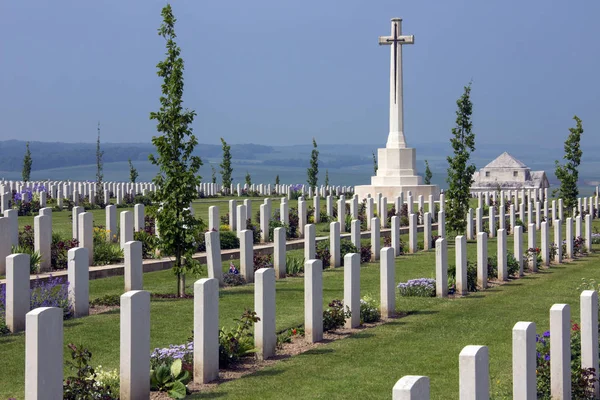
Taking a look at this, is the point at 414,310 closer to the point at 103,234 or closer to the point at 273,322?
the point at 273,322

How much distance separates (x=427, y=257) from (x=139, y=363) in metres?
13.3

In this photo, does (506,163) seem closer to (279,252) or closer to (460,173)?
(460,173)

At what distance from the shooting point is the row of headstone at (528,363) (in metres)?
5.16

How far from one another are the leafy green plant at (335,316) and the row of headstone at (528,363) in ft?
12.0

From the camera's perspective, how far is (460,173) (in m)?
26.1

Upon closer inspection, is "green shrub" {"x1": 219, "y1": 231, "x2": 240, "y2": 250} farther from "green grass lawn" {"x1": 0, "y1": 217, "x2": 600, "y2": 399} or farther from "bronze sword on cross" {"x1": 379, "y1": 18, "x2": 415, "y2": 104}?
"bronze sword on cross" {"x1": 379, "y1": 18, "x2": 415, "y2": 104}

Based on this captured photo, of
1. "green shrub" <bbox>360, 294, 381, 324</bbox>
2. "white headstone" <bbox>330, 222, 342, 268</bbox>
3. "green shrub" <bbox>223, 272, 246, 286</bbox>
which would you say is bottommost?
"green shrub" <bbox>360, 294, 381, 324</bbox>

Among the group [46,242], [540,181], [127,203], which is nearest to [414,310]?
[46,242]

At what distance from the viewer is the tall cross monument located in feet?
131

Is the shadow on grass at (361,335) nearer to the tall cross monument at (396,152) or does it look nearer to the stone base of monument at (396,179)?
the stone base of monument at (396,179)

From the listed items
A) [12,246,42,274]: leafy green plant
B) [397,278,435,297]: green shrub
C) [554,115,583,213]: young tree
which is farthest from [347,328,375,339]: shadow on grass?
[554,115,583,213]: young tree

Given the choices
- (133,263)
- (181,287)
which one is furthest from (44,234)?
(133,263)

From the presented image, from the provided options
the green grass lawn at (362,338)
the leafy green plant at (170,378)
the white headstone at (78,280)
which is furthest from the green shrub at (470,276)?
the leafy green plant at (170,378)

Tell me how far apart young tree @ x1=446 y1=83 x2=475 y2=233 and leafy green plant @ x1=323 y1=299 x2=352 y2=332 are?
13403 mm
